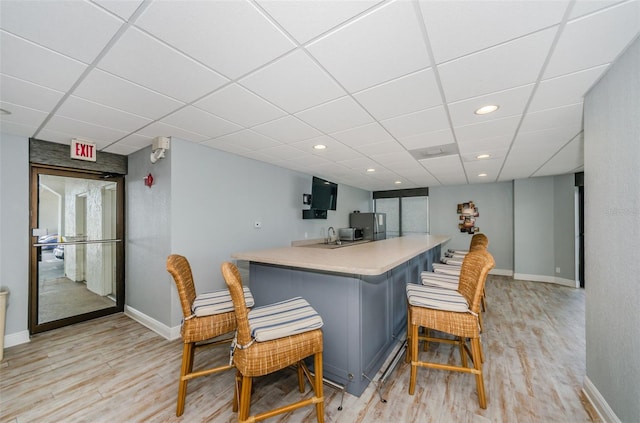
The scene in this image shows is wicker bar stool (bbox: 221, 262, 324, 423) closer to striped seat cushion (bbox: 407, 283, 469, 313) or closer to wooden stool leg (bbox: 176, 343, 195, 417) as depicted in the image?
wooden stool leg (bbox: 176, 343, 195, 417)

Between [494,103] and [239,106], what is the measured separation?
2237 millimetres

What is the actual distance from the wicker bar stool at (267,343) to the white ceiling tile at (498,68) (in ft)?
6.25

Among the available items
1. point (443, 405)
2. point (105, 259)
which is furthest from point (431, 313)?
point (105, 259)

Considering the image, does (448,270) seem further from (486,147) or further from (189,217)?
(189,217)

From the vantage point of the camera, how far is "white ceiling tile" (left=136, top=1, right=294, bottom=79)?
1.20 metres

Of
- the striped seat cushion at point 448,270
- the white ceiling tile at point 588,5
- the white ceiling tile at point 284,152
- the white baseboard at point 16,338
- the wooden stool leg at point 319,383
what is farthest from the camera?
the white ceiling tile at point 284,152

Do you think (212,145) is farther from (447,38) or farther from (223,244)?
(447,38)

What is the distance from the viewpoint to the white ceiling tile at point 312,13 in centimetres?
117

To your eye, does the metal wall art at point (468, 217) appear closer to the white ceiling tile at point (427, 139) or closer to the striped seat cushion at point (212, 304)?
the white ceiling tile at point (427, 139)

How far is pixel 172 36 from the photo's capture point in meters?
1.37

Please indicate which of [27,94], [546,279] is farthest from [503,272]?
[27,94]

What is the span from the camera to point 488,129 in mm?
2768

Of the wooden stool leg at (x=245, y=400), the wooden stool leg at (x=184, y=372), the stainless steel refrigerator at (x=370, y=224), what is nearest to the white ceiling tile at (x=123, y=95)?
the wooden stool leg at (x=184, y=372)

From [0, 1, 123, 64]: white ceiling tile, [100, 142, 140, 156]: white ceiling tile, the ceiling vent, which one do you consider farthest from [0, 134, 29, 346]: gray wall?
the ceiling vent
